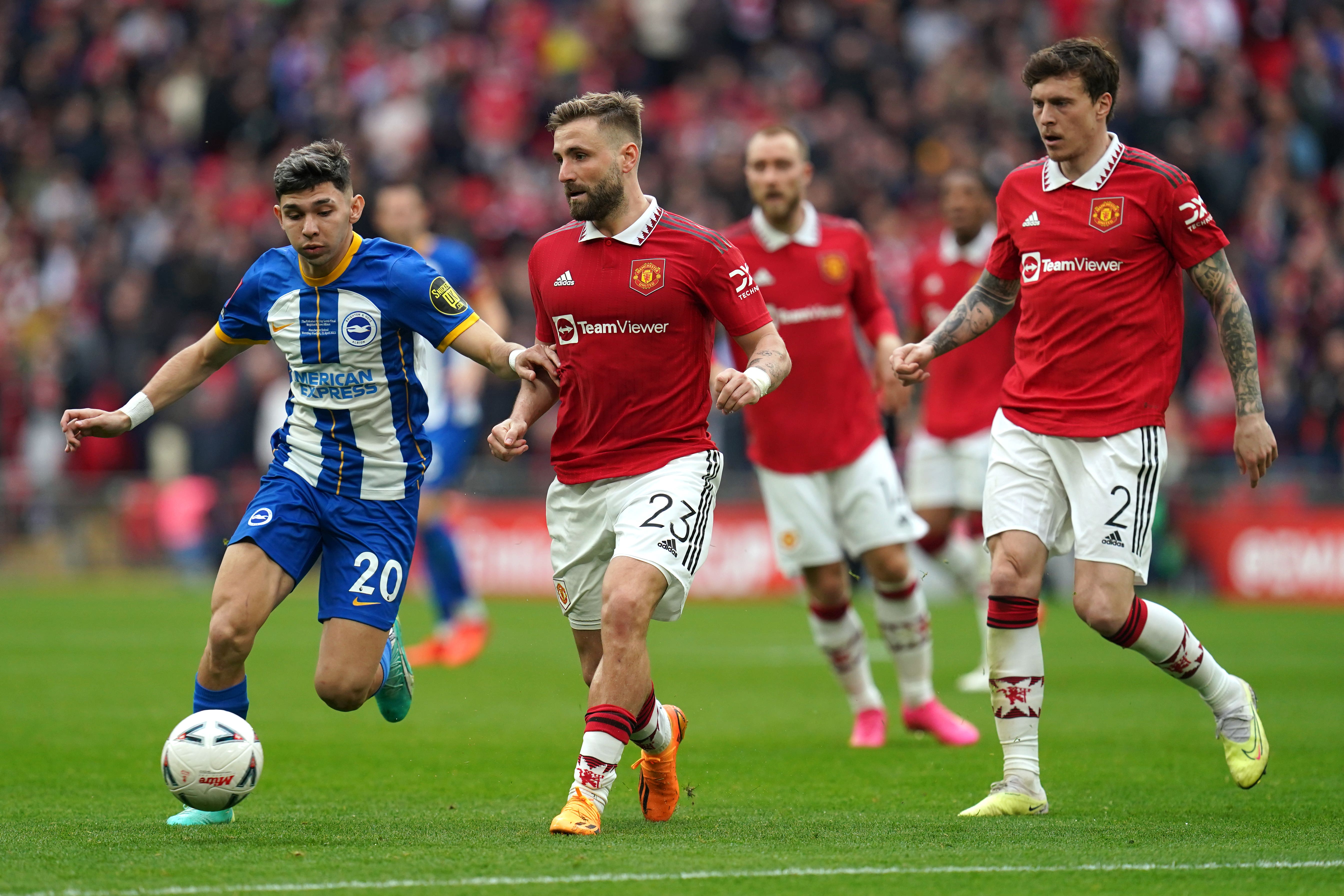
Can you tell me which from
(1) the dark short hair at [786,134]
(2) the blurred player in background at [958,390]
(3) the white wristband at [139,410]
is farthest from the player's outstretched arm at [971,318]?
(2) the blurred player in background at [958,390]

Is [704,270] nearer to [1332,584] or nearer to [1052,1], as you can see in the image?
[1332,584]

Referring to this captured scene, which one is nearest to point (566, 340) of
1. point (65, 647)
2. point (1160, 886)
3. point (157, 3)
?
point (1160, 886)

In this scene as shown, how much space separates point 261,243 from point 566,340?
55.9ft

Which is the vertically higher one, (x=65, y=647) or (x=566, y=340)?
(x=566, y=340)

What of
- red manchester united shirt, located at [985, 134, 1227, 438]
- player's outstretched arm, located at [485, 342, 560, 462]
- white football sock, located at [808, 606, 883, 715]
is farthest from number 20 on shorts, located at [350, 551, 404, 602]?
white football sock, located at [808, 606, 883, 715]

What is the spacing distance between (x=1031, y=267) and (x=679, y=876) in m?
2.86

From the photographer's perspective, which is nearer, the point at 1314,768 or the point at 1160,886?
the point at 1160,886

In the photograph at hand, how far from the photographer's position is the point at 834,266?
8.70 metres

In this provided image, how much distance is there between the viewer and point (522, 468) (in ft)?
64.4

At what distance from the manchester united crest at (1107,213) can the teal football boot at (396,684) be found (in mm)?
3114

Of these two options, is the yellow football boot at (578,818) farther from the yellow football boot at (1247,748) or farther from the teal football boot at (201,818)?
the yellow football boot at (1247,748)

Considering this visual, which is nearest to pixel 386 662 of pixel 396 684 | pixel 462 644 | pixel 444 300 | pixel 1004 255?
pixel 396 684

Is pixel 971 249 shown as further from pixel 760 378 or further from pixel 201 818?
pixel 201 818

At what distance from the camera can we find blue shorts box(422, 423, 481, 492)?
39.6 feet
